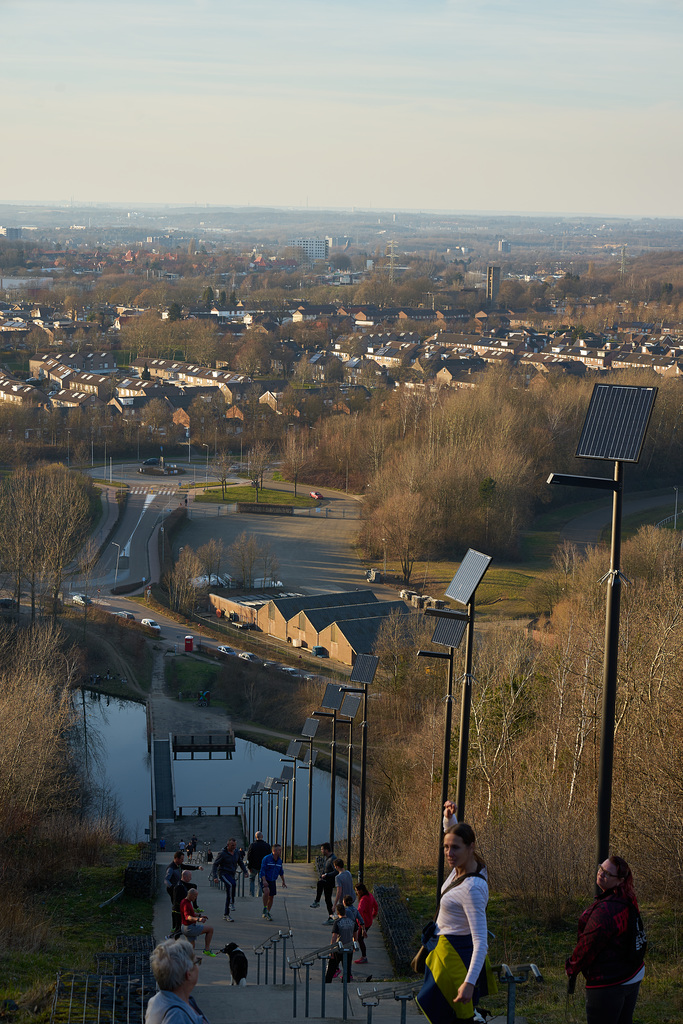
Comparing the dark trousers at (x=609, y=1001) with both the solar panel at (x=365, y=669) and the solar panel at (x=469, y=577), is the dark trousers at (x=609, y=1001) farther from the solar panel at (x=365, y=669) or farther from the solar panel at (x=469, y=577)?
the solar panel at (x=365, y=669)

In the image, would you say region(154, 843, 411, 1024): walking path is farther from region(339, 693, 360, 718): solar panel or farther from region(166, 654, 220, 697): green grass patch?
region(166, 654, 220, 697): green grass patch

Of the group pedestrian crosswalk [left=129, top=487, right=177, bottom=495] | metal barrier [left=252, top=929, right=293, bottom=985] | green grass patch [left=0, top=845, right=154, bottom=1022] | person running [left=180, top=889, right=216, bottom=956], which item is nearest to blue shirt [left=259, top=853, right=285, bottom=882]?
metal barrier [left=252, top=929, right=293, bottom=985]

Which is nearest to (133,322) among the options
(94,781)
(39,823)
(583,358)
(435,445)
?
(583,358)

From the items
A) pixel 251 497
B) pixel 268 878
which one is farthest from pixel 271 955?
pixel 251 497

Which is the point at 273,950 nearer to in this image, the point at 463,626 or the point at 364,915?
the point at 364,915

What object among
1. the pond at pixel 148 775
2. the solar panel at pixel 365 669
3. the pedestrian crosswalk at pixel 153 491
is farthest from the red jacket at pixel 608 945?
the pedestrian crosswalk at pixel 153 491

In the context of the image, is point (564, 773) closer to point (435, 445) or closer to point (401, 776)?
point (401, 776)
